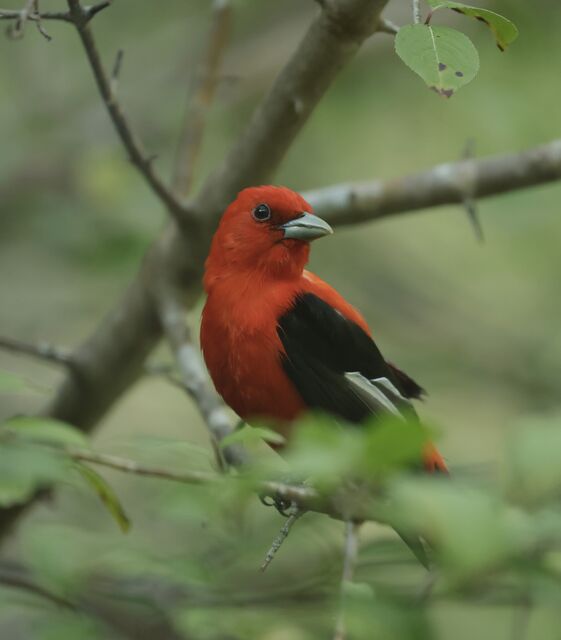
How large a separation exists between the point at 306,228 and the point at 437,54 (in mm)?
2113

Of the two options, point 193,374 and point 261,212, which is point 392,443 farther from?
point 261,212

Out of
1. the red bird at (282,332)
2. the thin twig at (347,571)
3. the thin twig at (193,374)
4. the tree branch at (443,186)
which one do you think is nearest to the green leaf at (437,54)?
the thin twig at (347,571)

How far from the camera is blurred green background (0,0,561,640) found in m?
6.80

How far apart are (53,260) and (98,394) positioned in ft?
9.43

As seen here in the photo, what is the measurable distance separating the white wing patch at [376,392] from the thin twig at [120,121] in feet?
3.49

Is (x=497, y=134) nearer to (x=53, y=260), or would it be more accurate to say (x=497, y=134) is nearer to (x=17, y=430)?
(x=53, y=260)

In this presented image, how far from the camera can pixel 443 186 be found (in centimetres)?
416

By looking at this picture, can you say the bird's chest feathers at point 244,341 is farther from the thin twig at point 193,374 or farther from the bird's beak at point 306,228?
the bird's beak at point 306,228

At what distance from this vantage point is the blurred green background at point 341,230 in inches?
268

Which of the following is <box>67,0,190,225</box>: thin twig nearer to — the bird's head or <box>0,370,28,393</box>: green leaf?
the bird's head

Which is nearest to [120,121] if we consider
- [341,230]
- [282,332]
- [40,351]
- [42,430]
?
[282,332]

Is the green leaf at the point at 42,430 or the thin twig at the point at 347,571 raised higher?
the green leaf at the point at 42,430

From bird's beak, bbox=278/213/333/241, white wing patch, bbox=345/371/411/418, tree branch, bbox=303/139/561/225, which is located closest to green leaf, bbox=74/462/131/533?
white wing patch, bbox=345/371/411/418

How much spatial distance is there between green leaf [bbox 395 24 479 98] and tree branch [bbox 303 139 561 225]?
1709 mm
